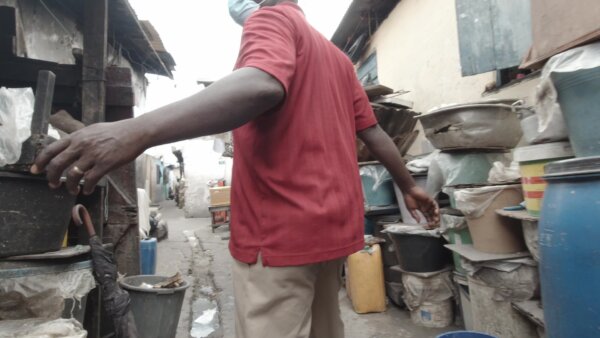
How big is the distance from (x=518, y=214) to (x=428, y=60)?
370 centimetres

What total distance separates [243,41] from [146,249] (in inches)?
169

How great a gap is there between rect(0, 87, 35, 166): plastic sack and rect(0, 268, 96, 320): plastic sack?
0.56 m

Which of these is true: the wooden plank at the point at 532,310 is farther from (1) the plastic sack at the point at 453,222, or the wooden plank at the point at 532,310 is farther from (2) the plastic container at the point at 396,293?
(2) the plastic container at the point at 396,293

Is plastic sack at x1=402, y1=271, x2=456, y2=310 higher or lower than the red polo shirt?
lower

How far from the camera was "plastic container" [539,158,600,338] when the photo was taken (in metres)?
1.51

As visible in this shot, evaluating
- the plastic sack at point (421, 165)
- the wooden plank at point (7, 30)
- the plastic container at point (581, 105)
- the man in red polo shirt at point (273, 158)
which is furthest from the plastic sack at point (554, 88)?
the wooden plank at point (7, 30)

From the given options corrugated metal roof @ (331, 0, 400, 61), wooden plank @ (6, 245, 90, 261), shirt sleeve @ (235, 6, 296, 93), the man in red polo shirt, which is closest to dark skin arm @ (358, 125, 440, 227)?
the man in red polo shirt

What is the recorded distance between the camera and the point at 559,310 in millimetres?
1633

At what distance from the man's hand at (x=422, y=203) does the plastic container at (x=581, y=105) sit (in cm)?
81

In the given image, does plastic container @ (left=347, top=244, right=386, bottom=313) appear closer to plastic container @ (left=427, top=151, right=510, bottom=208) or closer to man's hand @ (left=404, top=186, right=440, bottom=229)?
plastic container @ (left=427, top=151, right=510, bottom=208)

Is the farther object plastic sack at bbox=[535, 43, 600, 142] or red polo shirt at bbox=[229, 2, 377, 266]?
plastic sack at bbox=[535, 43, 600, 142]

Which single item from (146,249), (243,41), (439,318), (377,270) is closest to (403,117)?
(377,270)

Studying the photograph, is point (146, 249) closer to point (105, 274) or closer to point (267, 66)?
point (105, 274)

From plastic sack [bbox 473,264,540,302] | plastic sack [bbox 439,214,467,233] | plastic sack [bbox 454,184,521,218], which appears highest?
plastic sack [bbox 454,184,521,218]
